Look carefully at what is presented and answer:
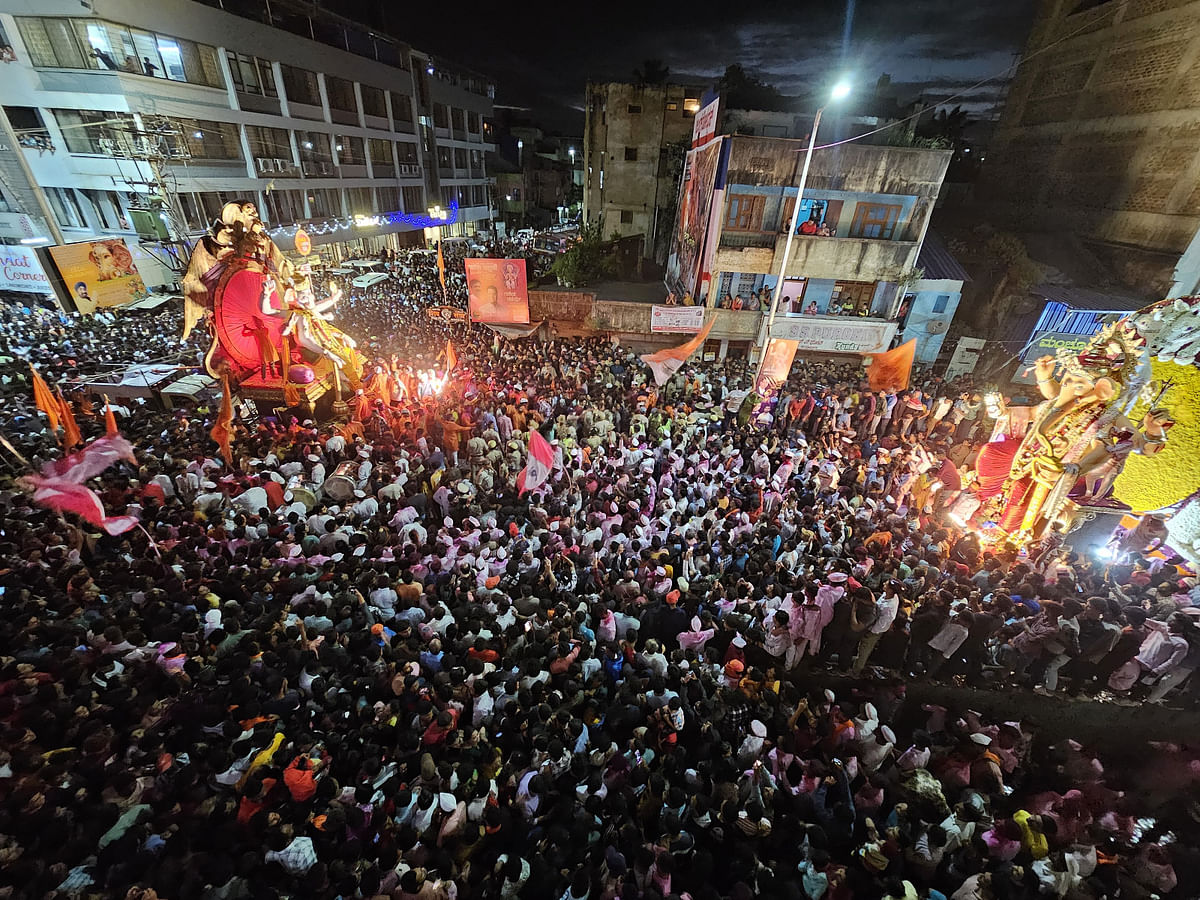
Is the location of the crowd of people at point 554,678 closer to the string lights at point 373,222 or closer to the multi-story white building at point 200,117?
the multi-story white building at point 200,117

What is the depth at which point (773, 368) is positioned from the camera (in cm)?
1276

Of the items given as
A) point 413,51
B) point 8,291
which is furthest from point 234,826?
point 413,51

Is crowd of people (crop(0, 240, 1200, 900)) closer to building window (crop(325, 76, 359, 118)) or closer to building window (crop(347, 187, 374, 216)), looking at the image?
building window (crop(347, 187, 374, 216))

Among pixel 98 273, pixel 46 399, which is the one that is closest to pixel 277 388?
pixel 46 399

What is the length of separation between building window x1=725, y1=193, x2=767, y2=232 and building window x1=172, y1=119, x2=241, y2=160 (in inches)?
851

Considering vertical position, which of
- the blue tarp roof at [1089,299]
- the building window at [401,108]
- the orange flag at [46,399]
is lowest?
the orange flag at [46,399]

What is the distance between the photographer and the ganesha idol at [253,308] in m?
9.75

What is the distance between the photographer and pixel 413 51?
32875 mm

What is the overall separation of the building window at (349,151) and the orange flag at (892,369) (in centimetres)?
→ 3012

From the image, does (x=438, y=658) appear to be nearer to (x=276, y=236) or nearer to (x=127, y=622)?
(x=127, y=622)

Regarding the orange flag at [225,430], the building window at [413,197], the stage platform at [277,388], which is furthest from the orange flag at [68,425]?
Result: the building window at [413,197]

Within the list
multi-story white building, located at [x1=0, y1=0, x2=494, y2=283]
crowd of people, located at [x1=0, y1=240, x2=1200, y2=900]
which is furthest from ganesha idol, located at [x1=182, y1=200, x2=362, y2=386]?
multi-story white building, located at [x1=0, y1=0, x2=494, y2=283]

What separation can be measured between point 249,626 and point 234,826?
2.29m

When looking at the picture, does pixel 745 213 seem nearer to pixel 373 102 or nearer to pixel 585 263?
pixel 585 263
